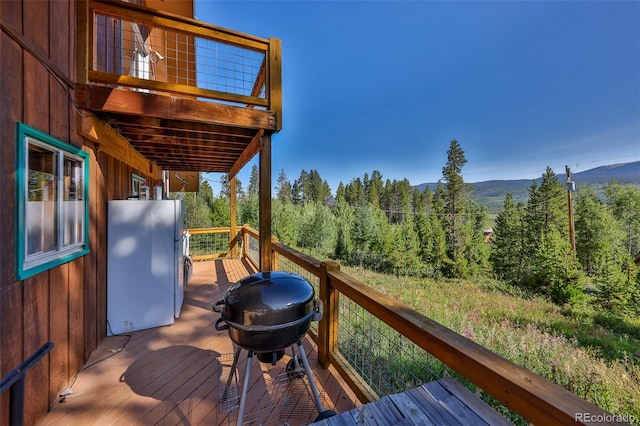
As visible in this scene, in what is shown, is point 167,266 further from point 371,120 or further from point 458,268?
point 371,120

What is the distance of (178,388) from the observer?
83.2 inches

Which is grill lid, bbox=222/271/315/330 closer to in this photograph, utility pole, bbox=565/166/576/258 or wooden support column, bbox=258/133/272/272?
wooden support column, bbox=258/133/272/272

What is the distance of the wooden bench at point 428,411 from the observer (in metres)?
0.97

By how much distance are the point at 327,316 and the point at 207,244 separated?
21.3 feet

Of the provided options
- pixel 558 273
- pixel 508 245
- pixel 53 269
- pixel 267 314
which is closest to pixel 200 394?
pixel 267 314

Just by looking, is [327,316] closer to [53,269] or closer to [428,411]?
[428,411]

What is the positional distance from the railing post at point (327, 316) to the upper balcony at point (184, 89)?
170 centimetres

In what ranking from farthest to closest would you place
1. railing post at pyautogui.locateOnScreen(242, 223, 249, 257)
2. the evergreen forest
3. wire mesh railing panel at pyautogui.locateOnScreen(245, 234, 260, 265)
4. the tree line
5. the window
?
the tree line
the evergreen forest
railing post at pyautogui.locateOnScreen(242, 223, 249, 257)
wire mesh railing panel at pyautogui.locateOnScreen(245, 234, 260, 265)
the window

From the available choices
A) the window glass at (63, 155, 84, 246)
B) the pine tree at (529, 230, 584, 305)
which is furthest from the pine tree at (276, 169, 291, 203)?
the window glass at (63, 155, 84, 246)

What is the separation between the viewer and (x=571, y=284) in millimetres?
11867

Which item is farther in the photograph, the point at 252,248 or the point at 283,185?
the point at 283,185

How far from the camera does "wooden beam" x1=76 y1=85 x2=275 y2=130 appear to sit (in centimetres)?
228

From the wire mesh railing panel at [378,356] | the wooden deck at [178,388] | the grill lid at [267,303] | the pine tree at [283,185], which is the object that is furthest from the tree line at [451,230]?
the grill lid at [267,303]

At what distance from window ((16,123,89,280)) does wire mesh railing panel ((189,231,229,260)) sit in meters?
5.19
